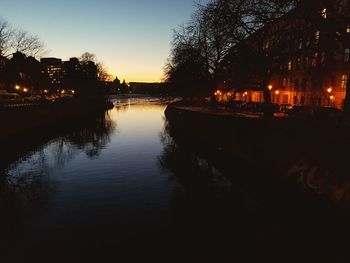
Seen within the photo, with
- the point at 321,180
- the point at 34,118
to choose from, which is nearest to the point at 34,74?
the point at 34,118

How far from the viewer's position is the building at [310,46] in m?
20.7

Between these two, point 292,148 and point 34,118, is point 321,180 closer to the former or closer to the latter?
point 292,148

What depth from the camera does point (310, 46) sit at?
22250 millimetres

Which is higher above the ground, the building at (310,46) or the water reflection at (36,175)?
the building at (310,46)

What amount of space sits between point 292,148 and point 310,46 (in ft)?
21.6

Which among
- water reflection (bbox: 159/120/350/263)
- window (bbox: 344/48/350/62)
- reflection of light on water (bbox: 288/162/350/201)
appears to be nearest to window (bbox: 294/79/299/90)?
window (bbox: 344/48/350/62)

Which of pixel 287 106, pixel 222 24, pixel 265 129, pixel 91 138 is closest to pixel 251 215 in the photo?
pixel 265 129

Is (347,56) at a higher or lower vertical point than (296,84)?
higher

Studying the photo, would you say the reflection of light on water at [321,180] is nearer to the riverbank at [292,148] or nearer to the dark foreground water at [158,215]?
the riverbank at [292,148]

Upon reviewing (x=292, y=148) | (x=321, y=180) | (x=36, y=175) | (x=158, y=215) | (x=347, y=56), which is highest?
(x=347, y=56)

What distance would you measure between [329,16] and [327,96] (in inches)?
1317

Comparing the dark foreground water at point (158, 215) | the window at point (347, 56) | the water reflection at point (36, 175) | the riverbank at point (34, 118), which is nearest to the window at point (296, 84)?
the window at point (347, 56)

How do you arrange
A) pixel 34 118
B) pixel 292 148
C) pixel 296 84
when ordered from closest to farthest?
pixel 292 148, pixel 34 118, pixel 296 84

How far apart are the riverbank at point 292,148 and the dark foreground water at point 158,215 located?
97 centimetres
